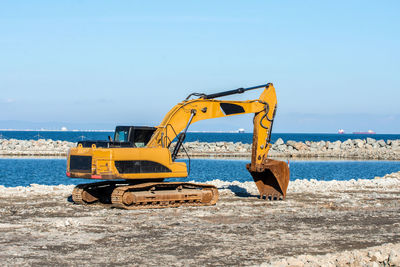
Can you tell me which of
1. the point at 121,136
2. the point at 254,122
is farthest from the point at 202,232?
the point at 254,122

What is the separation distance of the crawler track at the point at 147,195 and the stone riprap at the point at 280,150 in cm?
3982

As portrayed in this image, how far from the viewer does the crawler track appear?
15.5 meters

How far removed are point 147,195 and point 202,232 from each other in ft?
12.4

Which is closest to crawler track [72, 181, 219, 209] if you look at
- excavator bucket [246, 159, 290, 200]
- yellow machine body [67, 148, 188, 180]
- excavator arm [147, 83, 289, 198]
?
yellow machine body [67, 148, 188, 180]

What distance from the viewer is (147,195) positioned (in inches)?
618

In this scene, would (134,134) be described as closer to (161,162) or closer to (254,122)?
(161,162)

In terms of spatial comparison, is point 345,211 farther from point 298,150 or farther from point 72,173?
point 298,150

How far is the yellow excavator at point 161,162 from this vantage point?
602 inches

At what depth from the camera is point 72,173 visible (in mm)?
15414

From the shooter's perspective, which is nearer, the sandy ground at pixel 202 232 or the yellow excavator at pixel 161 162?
the sandy ground at pixel 202 232

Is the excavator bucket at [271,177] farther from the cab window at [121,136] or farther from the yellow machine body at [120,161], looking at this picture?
the cab window at [121,136]

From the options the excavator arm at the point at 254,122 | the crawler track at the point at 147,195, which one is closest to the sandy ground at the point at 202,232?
the crawler track at the point at 147,195

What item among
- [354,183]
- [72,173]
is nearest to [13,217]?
[72,173]

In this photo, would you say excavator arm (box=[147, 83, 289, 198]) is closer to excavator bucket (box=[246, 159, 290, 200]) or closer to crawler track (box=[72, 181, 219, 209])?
excavator bucket (box=[246, 159, 290, 200])
